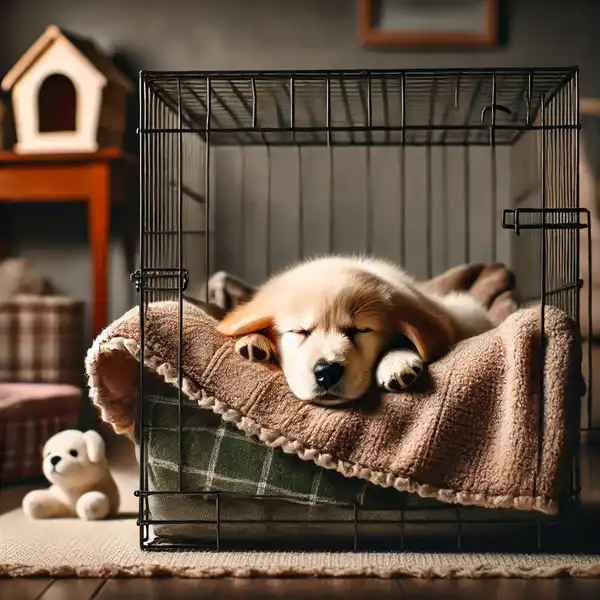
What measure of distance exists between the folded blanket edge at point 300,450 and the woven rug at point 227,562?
10 centimetres

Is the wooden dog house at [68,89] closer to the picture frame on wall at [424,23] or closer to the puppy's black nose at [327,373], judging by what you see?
the picture frame on wall at [424,23]

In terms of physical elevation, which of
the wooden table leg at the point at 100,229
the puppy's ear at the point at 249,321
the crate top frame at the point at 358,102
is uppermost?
the crate top frame at the point at 358,102

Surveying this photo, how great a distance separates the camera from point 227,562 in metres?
1.50

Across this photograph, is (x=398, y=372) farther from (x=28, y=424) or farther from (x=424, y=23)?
(x=424, y=23)

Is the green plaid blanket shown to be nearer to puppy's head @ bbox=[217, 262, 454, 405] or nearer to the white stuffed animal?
puppy's head @ bbox=[217, 262, 454, 405]

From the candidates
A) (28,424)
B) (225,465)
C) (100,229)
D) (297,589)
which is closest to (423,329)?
(225,465)

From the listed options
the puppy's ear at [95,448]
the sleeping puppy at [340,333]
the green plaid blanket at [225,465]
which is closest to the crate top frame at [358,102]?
the sleeping puppy at [340,333]

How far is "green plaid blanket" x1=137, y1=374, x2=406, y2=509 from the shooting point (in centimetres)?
156

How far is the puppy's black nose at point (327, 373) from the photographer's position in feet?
4.93

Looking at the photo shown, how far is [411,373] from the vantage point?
5.06 ft

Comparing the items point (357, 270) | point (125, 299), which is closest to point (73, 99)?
point (125, 299)

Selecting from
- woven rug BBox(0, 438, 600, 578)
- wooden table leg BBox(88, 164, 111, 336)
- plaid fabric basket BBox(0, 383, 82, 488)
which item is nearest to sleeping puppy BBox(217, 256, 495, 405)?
woven rug BBox(0, 438, 600, 578)

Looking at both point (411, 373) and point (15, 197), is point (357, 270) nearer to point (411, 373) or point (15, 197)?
point (411, 373)

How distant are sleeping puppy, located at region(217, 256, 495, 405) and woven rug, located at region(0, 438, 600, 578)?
280 mm
